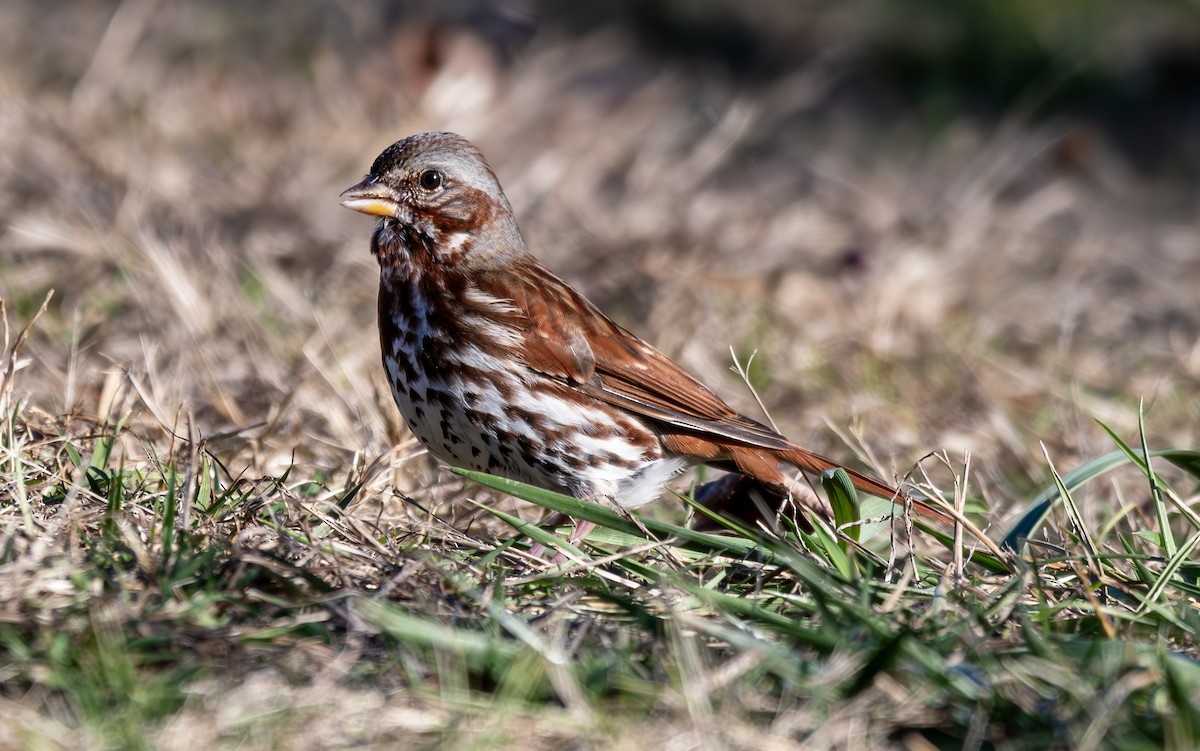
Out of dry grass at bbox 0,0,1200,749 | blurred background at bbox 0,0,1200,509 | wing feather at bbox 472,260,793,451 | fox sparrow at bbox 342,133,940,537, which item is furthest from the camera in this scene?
blurred background at bbox 0,0,1200,509


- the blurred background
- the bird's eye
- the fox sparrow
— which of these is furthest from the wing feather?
the bird's eye

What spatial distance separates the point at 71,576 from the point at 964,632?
1.76m

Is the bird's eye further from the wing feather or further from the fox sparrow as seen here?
the wing feather

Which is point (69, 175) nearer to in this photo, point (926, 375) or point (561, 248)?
point (561, 248)

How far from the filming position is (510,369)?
4.01 meters

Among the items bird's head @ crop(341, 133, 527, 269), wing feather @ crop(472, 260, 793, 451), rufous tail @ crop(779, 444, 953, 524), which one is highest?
bird's head @ crop(341, 133, 527, 269)

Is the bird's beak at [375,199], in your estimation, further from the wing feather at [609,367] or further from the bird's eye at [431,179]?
the wing feather at [609,367]

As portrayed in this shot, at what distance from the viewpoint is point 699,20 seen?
10.9 metres

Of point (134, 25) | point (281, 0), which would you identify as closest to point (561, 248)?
point (134, 25)

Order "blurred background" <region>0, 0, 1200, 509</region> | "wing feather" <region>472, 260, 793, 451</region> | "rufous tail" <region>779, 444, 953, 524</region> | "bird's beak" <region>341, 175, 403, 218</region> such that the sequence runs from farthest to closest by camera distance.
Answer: "blurred background" <region>0, 0, 1200, 509</region> → "bird's beak" <region>341, 175, 403, 218</region> → "wing feather" <region>472, 260, 793, 451</region> → "rufous tail" <region>779, 444, 953, 524</region>

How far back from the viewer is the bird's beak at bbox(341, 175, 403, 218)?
14.2ft

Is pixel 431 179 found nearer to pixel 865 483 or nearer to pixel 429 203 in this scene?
pixel 429 203

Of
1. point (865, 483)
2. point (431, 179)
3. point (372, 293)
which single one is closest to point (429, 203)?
point (431, 179)

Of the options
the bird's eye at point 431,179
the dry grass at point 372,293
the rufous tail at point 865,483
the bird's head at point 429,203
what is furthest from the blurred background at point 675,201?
the bird's eye at point 431,179
